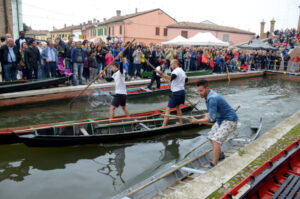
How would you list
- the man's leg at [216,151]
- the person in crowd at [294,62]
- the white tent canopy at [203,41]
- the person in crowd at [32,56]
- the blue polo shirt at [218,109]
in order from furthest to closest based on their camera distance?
1. the person in crowd at [294,62]
2. the white tent canopy at [203,41]
3. the person in crowd at [32,56]
4. the man's leg at [216,151]
5. the blue polo shirt at [218,109]

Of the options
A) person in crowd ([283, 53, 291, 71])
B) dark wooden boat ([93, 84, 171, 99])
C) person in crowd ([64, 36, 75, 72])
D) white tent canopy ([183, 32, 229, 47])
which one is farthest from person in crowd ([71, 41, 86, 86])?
person in crowd ([283, 53, 291, 71])

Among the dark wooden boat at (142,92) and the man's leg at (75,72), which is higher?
the man's leg at (75,72)

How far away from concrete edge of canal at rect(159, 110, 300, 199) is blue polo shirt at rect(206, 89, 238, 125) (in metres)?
0.88

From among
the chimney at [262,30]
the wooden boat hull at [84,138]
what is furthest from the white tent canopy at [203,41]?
the chimney at [262,30]

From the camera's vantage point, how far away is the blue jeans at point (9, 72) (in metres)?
11.0

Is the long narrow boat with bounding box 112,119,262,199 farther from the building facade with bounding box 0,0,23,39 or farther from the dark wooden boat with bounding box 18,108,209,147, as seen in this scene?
the building facade with bounding box 0,0,23,39

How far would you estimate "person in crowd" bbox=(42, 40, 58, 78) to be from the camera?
39.0 feet

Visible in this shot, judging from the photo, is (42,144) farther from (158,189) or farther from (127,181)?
(158,189)

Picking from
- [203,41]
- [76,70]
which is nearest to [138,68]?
[76,70]

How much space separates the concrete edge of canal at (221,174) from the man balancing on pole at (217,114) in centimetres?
46

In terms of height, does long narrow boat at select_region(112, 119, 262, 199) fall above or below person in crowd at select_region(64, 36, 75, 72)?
below

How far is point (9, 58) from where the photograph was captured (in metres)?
10.7

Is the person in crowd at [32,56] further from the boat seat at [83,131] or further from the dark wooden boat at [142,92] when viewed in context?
the boat seat at [83,131]

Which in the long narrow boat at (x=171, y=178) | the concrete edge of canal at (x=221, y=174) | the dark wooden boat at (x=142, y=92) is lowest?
the long narrow boat at (x=171, y=178)
